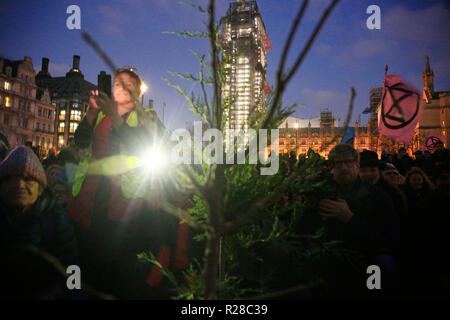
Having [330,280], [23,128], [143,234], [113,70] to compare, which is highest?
[23,128]

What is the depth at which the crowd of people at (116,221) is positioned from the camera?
74.5 inches

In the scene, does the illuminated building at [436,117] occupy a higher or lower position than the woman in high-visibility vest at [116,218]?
higher

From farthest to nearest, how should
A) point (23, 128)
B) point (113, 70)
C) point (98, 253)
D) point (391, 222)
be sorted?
point (23, 128) < point (391, 222) < point (98, 253) < point (113, 70)

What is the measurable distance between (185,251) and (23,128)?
57.3 meters

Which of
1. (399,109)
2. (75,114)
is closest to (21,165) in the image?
(399,109)

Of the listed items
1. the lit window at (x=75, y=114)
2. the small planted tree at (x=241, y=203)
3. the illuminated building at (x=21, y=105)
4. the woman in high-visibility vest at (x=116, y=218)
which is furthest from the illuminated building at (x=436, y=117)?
the lit window at (x=75, y=114)

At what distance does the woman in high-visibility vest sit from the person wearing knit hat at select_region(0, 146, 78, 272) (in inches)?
10.3

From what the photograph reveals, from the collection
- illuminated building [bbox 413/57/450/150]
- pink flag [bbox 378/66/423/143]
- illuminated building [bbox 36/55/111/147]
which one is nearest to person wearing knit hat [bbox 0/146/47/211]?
pink flag [bbox 378/66/423/143]

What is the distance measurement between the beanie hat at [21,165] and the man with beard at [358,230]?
8.12 ft

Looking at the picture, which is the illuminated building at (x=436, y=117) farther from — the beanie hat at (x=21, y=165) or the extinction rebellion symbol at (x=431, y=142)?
the beanie hat at (x=21, y=165)
